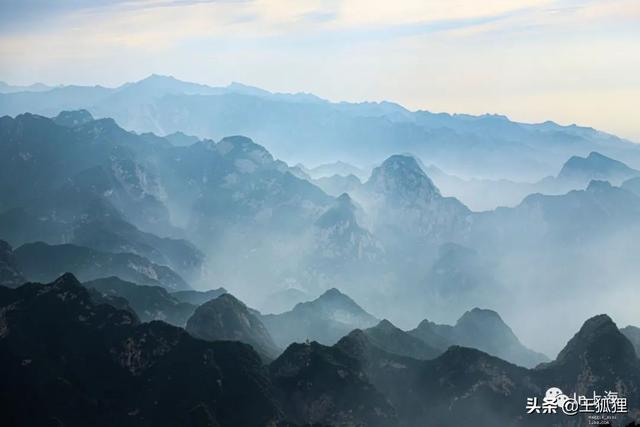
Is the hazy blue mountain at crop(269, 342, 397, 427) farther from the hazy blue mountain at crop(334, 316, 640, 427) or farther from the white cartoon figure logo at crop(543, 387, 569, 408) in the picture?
the white cartoon figure logo at crop(543, 387, 569, 408)

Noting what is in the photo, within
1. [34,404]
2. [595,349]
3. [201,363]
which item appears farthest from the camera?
[595,349]

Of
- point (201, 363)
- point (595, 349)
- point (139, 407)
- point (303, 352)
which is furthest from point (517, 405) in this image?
point (139, 407)

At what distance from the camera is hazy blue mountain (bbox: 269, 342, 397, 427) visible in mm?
157625

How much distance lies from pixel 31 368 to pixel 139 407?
2248 centimetres

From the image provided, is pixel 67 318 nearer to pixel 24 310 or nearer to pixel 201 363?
pixel 24 310

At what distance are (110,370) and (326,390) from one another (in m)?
47.9

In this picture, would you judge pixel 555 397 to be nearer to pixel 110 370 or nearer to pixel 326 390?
pixel 326 390

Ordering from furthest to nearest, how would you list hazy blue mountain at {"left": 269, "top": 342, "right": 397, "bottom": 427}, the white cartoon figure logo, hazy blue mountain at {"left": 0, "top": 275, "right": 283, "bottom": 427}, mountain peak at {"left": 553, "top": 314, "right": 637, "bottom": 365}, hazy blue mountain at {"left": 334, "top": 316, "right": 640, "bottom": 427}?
mountain peak at {"left": 553, "top": 314, "right": 637, "bottom": 365}
hazy blue mountain at {"left": 334, "top": 316, "right": 640, "bottom": 427}
the white cartoon figure logo
hazy blue mountain at {"left": 269, "top": 342, "right": 397, "bottom": 427}
hazy blue mountain at {"left": 0, "top": 275, "right": 283, "bottom": 427}

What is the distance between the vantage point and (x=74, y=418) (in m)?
132

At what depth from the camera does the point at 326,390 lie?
530 feet

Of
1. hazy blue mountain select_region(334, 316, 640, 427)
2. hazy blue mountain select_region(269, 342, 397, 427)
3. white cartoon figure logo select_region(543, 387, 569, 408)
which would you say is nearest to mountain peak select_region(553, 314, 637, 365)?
hazy blue mountain select_region(334, 316, 640, 427)

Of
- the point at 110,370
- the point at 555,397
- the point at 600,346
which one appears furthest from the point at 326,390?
the point at 600,346

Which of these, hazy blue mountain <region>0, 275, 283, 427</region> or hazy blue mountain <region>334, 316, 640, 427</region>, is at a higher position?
hazy blue mountain <region>0, 275, 283, 427</region>

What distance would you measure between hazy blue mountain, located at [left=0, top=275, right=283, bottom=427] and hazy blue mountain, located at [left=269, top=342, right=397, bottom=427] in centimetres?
818
